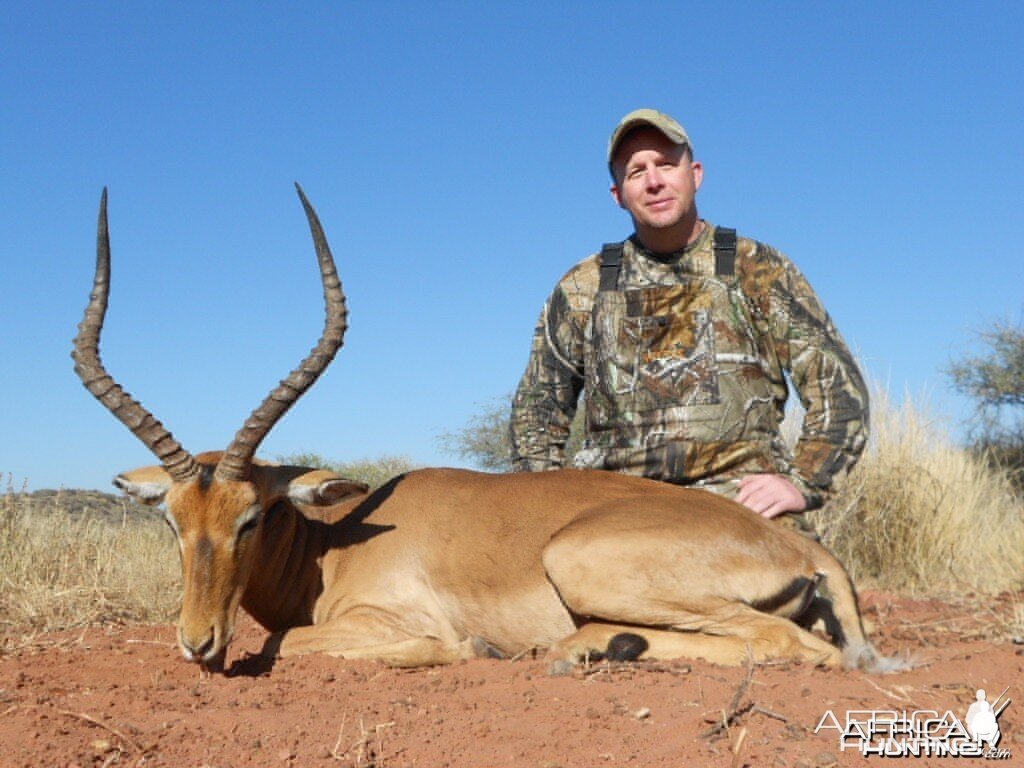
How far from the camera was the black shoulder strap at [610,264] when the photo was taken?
7465 mm

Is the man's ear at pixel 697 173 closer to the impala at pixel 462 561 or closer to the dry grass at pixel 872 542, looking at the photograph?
the impala at pixel 462 561

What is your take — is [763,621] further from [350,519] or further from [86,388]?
[86,388]

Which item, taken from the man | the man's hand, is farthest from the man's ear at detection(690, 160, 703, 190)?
the man's hand

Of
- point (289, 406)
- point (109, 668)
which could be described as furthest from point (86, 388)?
point (109, 668)

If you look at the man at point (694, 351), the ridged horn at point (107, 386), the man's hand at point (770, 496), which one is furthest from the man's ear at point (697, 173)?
the ridged horn at point (107, 386)

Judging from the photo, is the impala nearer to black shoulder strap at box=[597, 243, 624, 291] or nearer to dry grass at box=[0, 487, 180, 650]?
black shoulder strap at box=[597, 243, 624, 291]

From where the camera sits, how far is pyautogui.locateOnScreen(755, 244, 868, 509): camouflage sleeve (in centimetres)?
671

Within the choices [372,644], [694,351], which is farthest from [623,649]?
[694,351]

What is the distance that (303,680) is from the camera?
5113 millimetres

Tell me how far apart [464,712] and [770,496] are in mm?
2783

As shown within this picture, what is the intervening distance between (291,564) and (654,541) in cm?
228

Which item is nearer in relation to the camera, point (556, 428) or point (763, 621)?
point (763, 621)

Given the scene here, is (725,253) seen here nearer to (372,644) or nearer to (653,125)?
(653,125)

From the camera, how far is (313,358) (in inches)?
234
